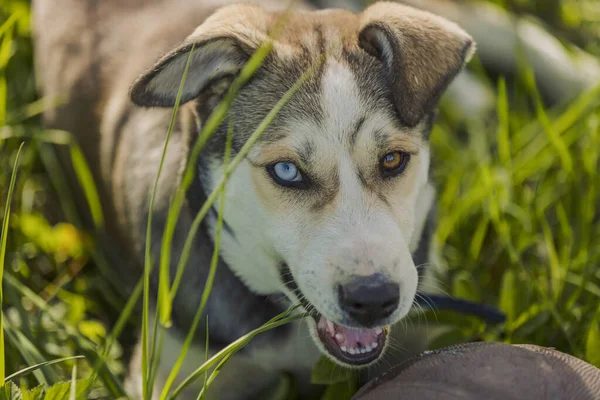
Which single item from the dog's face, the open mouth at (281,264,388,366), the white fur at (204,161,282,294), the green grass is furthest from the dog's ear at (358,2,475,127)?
the green grass

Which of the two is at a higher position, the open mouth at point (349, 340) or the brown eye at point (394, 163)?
the brown eye at point (394, 163)

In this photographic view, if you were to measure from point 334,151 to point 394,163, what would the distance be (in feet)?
0.77

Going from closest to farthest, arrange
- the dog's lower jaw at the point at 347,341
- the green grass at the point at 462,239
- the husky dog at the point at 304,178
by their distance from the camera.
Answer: the husky dog at the point at 304,178, the dog's lower jaw at the point at 347,341, the green grass at the point at 462,239

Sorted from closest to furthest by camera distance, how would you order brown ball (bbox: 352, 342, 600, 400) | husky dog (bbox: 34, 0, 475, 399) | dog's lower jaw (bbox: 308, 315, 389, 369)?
brown ball (bbox: 352, 342, 600, 400), husky dog (bbox: 34, 0, 475, 399), dog's lower jaw (bbox: 308, 315, 389, 369)

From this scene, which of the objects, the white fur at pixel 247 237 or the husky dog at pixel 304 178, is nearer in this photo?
the husky dog at pixel 304 178

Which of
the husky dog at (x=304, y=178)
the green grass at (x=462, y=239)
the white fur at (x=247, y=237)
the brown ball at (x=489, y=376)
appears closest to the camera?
the brown ball at (x=489, y=376)

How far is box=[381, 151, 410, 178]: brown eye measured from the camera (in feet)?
7.97

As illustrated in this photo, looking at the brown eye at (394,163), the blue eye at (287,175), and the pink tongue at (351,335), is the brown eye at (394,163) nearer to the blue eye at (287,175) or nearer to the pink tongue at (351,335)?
the blue eye at (287,175)

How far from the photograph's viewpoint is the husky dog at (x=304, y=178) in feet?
7.43

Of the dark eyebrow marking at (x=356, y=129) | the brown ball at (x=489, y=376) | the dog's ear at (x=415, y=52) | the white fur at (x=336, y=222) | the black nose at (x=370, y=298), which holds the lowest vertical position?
the brown ball at (x=489, y=376)

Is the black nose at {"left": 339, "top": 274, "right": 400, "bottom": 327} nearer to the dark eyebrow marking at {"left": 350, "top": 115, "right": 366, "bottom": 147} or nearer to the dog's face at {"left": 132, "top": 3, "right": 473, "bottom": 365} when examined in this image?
the dog's face at {"left": 132, "top": 3, "right": 473, "bottom": 365}

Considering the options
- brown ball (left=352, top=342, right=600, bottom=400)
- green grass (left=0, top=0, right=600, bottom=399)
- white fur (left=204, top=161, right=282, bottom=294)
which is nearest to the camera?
Result: brown ball (left=352, top=342, right=600, bottom=400)

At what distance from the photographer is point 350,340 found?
241 centimetres

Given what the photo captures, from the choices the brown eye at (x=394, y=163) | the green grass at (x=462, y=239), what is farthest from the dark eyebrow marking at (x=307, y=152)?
the green grass at (x=462, y=239)
